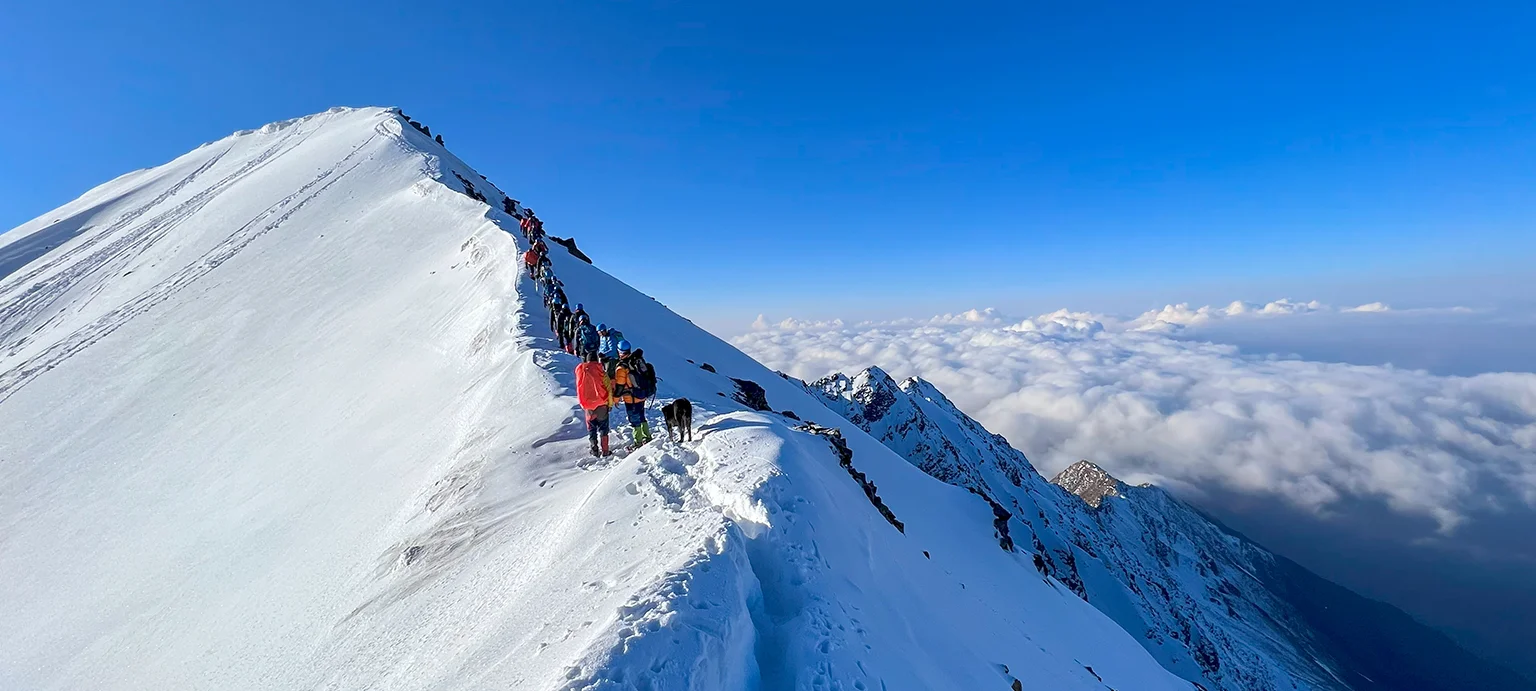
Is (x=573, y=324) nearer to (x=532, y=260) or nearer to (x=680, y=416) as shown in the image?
(x=680, y=416)

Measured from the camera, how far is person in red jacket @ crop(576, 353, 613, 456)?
1012 centimetres

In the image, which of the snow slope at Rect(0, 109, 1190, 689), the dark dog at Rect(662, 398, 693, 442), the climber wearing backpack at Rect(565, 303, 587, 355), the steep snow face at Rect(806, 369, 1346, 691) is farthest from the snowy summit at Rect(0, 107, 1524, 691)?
the steep snow face at Rect(806, 369, 1346, 691)

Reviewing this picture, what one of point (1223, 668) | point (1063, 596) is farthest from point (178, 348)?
point (1223, 668)

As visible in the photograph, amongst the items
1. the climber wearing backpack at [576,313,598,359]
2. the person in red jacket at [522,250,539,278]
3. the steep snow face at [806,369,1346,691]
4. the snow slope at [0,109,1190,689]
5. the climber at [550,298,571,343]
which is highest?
the person in red jacket at [522,250,539,278]

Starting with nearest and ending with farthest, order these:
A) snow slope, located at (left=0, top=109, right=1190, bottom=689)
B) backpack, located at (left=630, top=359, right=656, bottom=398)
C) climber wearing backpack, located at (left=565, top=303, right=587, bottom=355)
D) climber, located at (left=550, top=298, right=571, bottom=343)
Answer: snow slope, located at (left=0, top=109, right=1190, bottom=689), backpack, located at (left=630, top=359, right=656, bottom=398), climber wearing backpack, located at (left=565, top=303, right=587, bottom=355), climber, located at (left=550, top=298, right=571, bottom=343)

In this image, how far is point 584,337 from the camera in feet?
44.5

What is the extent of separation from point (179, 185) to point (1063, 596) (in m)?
79.2

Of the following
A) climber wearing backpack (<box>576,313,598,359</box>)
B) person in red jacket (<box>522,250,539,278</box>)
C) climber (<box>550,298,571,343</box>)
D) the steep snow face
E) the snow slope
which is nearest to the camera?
the snow slope

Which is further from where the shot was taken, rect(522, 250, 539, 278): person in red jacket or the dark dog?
rect(522, 250, 539, 278): person in red jacket

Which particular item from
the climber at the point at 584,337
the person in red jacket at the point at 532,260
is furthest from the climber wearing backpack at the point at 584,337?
the person in red jacket at the point at 532,260

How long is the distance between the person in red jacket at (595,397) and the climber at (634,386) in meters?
0.24

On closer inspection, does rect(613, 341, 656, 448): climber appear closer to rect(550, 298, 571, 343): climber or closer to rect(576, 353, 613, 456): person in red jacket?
rect(576, 353, 613, 456): person in red jacket

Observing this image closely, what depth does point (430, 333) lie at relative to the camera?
1989 centimetres

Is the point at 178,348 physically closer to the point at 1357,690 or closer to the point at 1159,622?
the point at 1159,622
